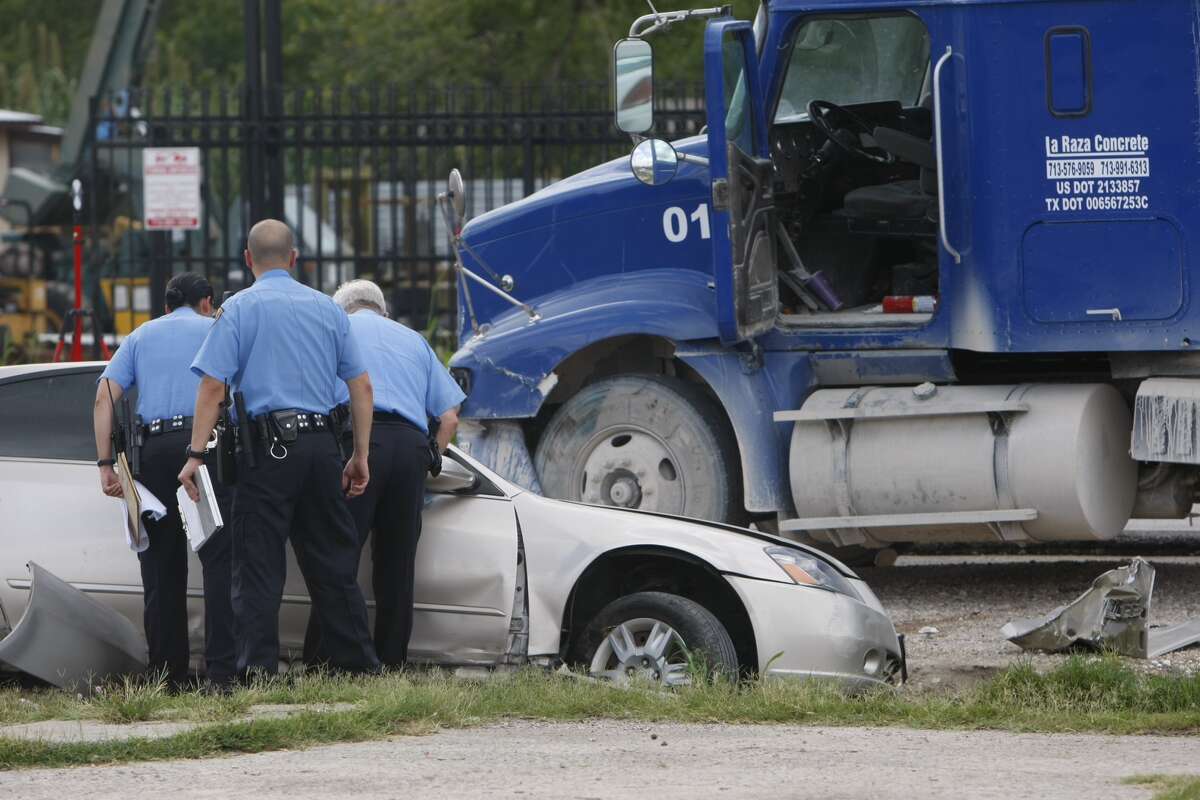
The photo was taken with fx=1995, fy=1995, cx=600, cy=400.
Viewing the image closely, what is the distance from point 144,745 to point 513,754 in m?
1.04

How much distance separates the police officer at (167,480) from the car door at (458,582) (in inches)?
12.4

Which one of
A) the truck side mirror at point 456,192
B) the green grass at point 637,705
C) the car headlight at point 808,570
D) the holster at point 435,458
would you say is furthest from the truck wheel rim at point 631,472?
the green grass at point 637,705

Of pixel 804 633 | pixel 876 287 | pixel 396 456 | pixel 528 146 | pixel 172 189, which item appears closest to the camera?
pixel 804 633

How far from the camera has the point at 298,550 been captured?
269 inches

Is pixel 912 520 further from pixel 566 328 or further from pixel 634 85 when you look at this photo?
pixel 634 85

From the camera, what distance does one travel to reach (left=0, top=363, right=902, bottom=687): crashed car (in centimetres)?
660

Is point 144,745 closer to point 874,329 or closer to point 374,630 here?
point 374,630

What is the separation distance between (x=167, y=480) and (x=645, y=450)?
274 cm

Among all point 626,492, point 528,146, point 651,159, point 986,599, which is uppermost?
point 528,146

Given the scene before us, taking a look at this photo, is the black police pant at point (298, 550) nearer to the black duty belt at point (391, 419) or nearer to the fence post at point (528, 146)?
the black duty belt at point (391, 419)

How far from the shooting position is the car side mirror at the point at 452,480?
23.2 feet

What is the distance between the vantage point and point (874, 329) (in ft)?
28.8

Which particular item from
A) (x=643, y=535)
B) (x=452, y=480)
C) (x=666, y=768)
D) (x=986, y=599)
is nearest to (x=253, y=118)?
(x=986, y=599)

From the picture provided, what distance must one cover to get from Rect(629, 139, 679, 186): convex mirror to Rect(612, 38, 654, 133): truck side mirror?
0.27 ft
